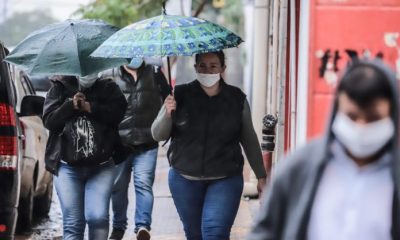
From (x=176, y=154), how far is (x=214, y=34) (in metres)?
0.87

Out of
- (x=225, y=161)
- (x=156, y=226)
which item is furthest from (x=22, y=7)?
(x=225, y=161)

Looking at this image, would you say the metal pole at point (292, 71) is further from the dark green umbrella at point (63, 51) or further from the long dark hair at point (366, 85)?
the long dark hair at point (366, 85)

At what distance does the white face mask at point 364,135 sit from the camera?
11.9 ft

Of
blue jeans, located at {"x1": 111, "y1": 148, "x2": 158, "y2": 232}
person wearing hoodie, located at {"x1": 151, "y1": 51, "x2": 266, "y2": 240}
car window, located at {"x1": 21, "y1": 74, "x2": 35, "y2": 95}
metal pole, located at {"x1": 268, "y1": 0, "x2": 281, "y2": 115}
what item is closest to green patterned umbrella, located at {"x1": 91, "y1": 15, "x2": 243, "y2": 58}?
person wearing hoodie, located at {"x1": 151, "y1": 51, "x2": 266, "y2": 240}

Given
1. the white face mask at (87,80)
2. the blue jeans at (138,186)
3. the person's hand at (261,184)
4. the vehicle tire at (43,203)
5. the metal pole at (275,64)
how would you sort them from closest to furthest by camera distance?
the person's hand at (261,184), the white face mask at (87,80), the blue jeans at (138,186), the metal pole at (275,64), the vehicle tire at (43,203)

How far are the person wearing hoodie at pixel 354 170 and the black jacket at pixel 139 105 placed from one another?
211 inches

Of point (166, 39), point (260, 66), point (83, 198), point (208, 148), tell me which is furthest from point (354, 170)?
point (260, 66)

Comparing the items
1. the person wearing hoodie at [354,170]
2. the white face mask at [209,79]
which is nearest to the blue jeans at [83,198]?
the white face mask at [209,79]

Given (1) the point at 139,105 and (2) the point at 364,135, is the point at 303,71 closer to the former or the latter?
(2) the point at 364,135

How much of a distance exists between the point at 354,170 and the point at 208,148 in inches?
123

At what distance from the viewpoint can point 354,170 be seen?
3723mm

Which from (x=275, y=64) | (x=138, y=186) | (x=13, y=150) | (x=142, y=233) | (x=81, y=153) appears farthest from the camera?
(x=275, y=64)

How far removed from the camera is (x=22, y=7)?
2596 inches

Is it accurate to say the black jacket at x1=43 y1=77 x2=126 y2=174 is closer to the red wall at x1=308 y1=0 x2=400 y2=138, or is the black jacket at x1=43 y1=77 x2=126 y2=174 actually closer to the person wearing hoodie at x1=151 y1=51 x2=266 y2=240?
the person wearing hoodie at x1=151 y1=51 x2=266 y2=240
